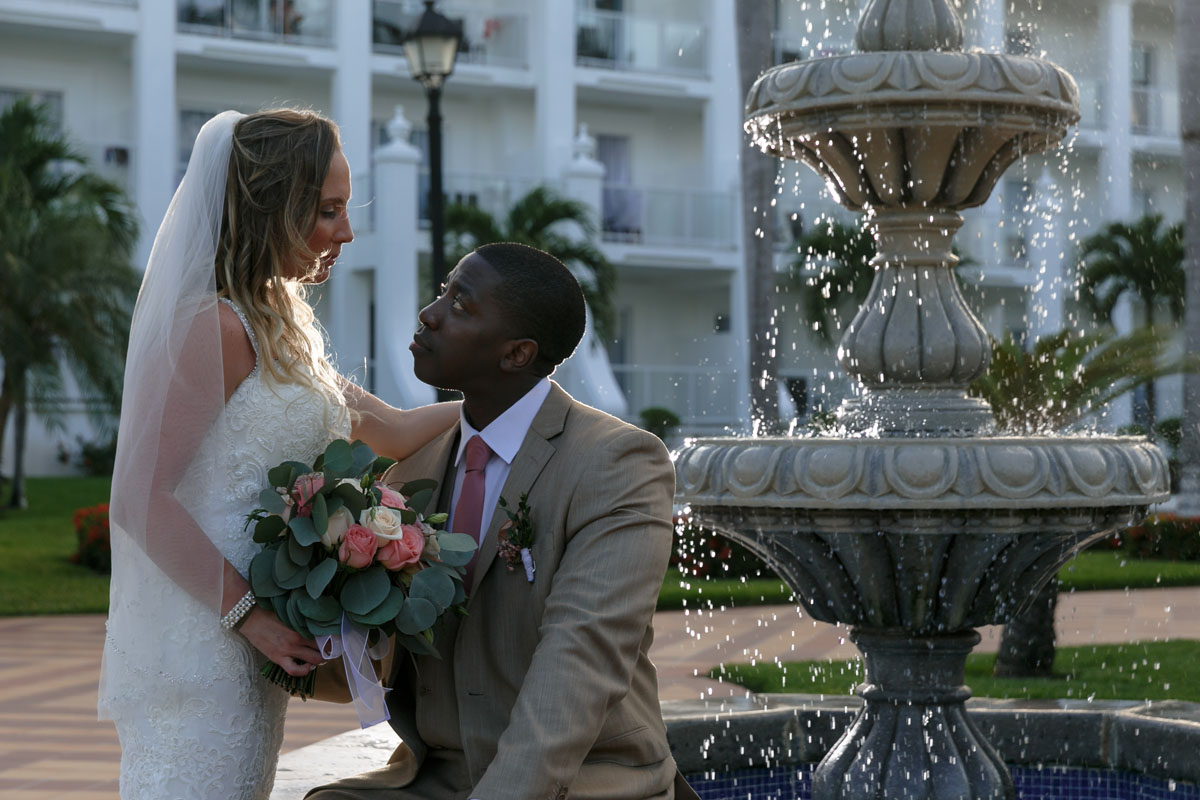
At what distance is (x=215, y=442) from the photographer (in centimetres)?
293

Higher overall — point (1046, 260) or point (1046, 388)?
point (1046, 260)

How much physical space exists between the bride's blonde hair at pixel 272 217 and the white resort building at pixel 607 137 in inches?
711

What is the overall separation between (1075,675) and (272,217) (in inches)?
277

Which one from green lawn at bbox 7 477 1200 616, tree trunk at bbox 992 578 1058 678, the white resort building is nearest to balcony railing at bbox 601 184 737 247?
the white resort building

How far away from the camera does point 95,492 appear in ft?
65.8

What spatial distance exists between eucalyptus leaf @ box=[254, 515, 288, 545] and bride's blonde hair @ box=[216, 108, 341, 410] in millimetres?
336

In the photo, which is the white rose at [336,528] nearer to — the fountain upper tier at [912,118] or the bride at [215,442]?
the bride at [215,442]

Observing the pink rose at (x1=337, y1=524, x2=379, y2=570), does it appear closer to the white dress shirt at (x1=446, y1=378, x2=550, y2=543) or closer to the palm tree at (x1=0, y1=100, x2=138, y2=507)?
the white dress shirt at (x1=446, y1=378, x2=550, y2=543)

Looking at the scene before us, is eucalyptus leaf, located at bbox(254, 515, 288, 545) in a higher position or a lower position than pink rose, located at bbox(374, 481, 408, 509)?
lower

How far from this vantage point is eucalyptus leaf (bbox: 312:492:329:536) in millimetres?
2676

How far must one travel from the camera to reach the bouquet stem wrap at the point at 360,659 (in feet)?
8.95

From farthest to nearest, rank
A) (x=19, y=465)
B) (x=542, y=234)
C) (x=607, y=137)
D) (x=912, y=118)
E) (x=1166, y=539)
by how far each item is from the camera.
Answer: (x=607, y=137)
(x=542, y=234)
(x=19, y=465)
(x=1166, y=539)
(x=912, y=118)

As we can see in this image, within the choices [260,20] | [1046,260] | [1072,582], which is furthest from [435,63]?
[1046,260]

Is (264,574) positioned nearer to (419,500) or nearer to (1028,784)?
(419,500)
